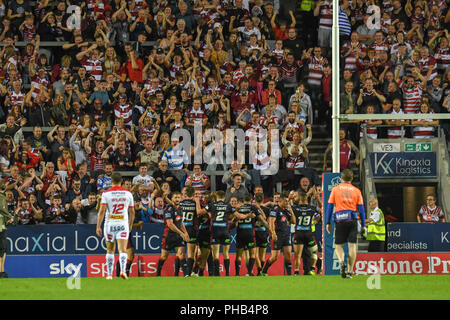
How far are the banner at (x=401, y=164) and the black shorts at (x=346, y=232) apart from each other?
7.78 m

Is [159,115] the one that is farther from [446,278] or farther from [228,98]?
[446,278]

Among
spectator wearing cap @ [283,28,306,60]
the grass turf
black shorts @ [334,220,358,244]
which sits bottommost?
the grass turf

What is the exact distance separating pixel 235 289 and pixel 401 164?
10675 millimetres

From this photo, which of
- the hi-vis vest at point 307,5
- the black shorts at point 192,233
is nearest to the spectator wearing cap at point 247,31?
the hi-vis vest at point 307,5

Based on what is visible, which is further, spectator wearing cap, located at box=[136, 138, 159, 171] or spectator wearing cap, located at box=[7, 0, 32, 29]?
spectator wearing cap, located at box=[7, 0, 32, 29]

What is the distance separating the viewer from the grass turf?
1458 centimetres

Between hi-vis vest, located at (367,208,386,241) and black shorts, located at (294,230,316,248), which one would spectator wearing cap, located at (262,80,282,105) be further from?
black shorts, located at (294,230,316,248)

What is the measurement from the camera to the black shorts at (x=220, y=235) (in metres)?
20.8

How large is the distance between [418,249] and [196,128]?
672 cm

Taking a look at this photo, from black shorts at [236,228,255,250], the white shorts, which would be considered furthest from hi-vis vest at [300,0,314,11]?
the white shorts

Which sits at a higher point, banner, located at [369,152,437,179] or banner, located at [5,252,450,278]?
banner, located at [369,152,437,179]

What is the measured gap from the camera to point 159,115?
84.7 ft

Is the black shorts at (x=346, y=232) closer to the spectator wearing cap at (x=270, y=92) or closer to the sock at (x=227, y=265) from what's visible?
the sock at (x=227, y=265)

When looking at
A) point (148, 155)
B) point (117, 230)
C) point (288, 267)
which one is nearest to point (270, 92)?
point (148, 155)
